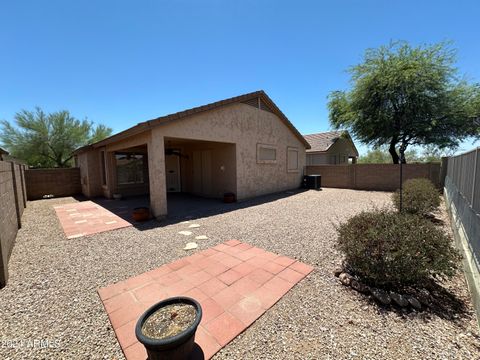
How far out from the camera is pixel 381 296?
261cm

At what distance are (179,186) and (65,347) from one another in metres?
11.2

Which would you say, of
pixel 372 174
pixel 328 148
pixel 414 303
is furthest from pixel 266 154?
pixel 328 148

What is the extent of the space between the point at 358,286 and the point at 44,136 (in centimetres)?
2477

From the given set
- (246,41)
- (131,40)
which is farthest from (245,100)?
(131,40)

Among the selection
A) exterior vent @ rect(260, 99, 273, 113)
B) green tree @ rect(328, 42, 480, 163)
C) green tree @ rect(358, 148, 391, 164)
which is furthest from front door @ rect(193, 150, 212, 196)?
green tree @ rect(358, 148, 391, 164)

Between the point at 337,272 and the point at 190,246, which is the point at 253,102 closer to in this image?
the point at 190,246

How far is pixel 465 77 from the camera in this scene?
14125 mm

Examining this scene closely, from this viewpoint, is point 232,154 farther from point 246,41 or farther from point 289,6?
point 289,6

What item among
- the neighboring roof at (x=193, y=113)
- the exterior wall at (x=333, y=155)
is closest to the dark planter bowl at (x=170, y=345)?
the neighboring roof at (x=193, y=113)

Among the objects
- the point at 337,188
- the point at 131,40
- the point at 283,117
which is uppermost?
the point at 131,40

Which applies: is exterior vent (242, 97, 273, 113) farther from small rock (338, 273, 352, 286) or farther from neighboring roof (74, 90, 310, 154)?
small rock (338, 273, 352, 286)

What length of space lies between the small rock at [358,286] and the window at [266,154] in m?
8.32

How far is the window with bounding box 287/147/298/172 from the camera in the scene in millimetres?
13375

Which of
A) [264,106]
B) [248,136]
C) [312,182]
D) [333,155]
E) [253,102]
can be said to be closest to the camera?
[248,136]
